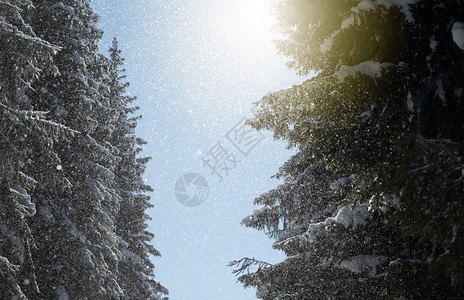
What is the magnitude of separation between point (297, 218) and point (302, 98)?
5.05 m

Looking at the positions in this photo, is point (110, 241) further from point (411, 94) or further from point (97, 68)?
point (411, 94)

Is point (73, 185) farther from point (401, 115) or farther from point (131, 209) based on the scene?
point (401, 115)

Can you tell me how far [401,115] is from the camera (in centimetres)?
388

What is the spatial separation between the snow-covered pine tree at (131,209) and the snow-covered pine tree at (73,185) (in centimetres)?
360

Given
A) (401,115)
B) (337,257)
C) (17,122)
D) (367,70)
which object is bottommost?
(337,257)

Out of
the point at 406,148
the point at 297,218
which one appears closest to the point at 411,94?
the point at 406,148

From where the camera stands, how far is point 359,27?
155 inches

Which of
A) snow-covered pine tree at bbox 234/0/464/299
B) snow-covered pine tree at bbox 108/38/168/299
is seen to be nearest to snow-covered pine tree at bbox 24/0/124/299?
snow-covered pine tree at bbox 108/38/168/299

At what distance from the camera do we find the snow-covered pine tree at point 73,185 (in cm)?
969

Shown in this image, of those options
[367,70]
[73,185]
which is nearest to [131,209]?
[73,185]

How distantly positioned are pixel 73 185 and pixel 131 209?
20.3ft

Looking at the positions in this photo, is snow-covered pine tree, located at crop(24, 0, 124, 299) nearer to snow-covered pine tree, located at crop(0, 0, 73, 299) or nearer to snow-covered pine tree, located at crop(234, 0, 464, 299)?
snow-covered pine tree, located at crop(0, 0, 73, 299)

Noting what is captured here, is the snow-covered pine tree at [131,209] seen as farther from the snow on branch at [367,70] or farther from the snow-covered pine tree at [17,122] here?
the snow on branch at [367,70]

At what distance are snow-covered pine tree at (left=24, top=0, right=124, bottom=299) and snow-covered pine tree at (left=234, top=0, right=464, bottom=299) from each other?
7828mm
